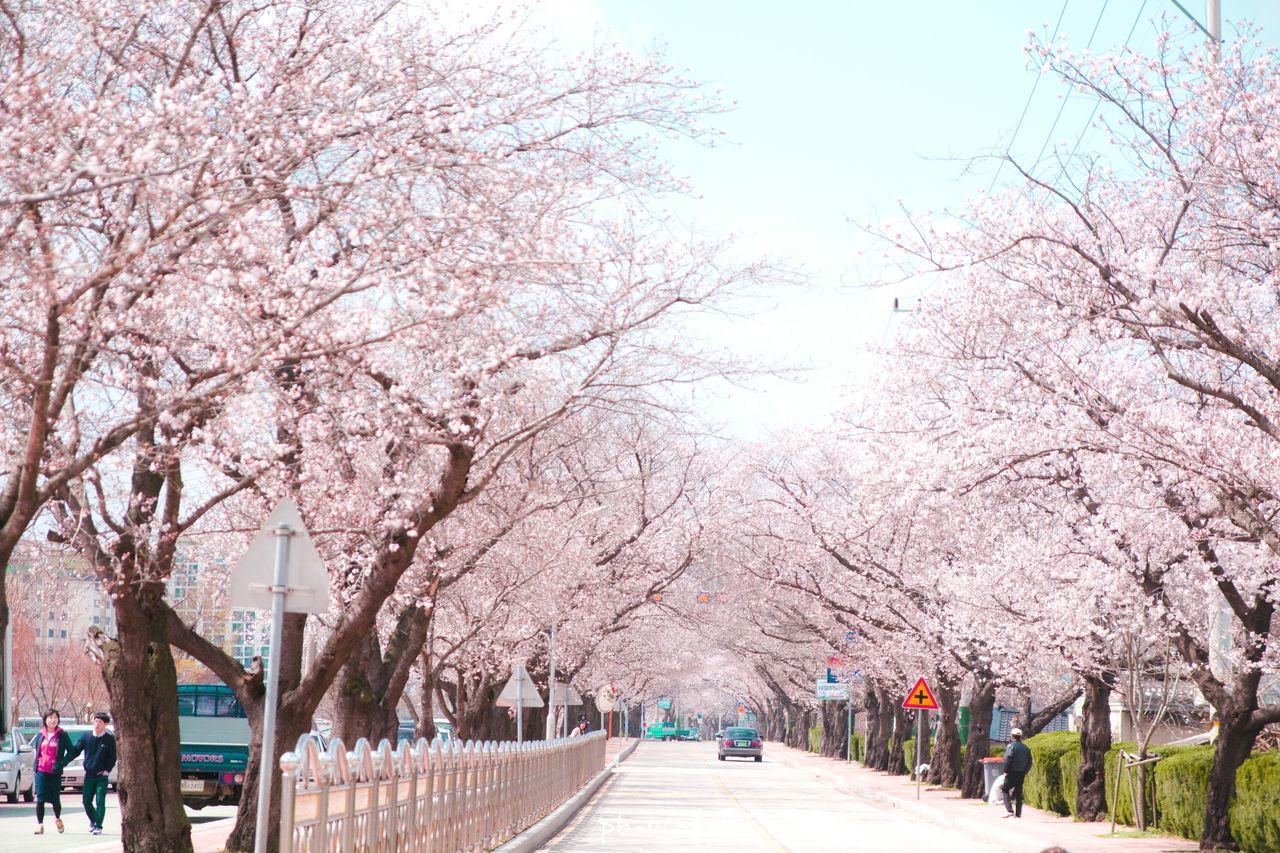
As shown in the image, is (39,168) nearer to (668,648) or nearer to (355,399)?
(355,399)

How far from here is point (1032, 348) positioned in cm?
1767

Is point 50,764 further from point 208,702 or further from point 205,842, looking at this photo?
point 208,702

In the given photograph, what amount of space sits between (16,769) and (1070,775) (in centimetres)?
2000

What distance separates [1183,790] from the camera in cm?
2259

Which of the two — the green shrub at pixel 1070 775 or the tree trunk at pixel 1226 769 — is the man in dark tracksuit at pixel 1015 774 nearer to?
the green shrub at pixel 1070 775

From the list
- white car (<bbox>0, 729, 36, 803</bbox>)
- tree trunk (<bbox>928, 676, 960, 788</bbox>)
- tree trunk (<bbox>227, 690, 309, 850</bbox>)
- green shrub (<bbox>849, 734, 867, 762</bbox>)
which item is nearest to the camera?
tree trunk (<bbox>227, 690, 309, 850</bbox>)

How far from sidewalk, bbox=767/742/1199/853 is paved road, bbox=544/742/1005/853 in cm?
44

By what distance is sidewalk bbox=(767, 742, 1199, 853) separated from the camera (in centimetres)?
2155

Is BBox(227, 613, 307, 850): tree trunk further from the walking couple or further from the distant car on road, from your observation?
the distant car on road

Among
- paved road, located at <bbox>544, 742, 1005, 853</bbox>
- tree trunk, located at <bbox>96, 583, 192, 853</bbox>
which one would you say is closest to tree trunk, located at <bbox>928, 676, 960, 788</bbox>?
paved road, located at <bbox>544, 742, 1005, 853</bbox>

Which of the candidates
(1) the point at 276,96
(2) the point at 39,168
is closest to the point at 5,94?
(2) the point at 39,168

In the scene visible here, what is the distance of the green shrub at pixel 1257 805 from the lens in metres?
18.6

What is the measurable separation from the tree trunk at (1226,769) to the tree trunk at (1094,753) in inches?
290

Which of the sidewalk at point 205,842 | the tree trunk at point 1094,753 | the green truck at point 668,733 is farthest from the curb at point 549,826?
the green truck at point 668,733
